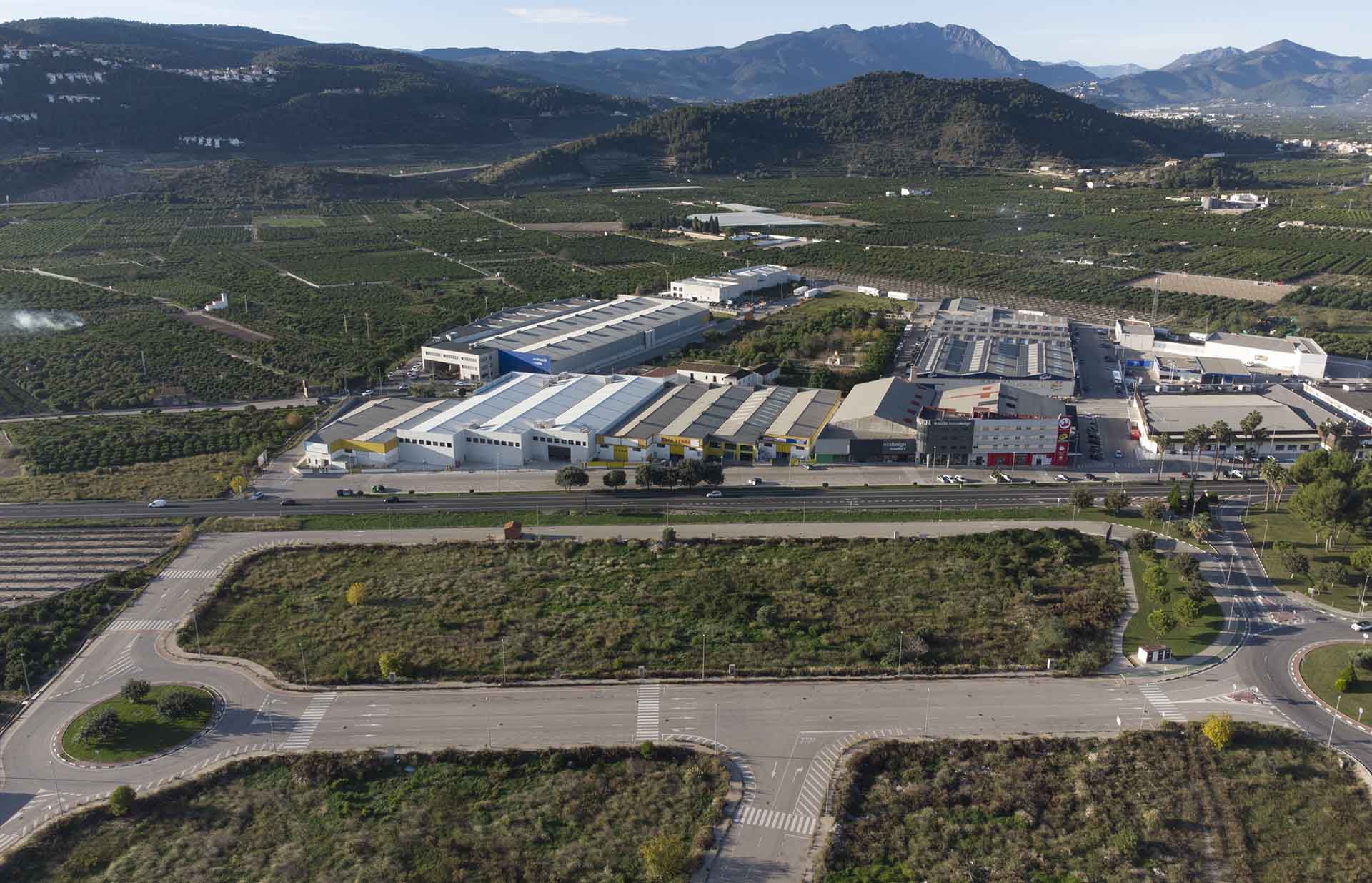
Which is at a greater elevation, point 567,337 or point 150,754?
point 567,337

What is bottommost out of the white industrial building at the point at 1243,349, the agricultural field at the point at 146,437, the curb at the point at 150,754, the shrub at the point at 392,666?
the curb at the point at 150,754

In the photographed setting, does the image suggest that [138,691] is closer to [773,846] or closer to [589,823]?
[589,823]

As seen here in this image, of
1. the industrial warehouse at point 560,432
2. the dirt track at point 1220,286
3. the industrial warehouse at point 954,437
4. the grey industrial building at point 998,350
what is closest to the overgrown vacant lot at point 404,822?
the industrial warehouse at point 560,432

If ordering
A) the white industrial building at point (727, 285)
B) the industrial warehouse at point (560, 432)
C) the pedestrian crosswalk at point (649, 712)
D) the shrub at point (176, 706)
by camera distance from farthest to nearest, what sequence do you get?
the white industrial building at point (727, 285) < the industrial warehouse at point (560, 432) < the shrub at point (176, 706) < the pedestrian crosswalk at point (649, 712)

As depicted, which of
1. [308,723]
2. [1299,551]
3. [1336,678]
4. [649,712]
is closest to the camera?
[308,723]

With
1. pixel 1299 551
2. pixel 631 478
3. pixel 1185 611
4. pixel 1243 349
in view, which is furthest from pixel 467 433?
pixel 1243 349

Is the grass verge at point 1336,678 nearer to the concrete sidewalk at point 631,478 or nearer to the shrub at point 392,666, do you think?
the concrete sidewalk at point 631,478

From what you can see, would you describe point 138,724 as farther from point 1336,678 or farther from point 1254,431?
point 1254,431
